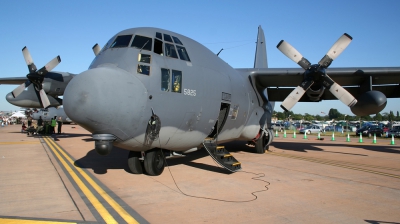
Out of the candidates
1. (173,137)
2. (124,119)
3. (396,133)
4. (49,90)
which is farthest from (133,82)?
(396,133)

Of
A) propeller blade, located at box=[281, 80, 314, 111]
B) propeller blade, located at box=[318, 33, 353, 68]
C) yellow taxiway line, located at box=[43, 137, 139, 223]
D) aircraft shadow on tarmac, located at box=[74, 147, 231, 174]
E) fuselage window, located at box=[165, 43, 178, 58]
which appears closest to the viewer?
yellow taxiway line, located at box=[43, 137, 139, 223]

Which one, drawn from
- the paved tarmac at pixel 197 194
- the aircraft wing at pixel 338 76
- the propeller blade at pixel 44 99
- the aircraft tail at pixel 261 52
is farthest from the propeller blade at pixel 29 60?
the aircraft tail at pixel 261 52

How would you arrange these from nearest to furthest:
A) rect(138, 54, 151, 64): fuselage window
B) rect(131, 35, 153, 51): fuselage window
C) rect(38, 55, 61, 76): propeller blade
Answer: rect(138, 54, 151, 64): fuselage window, rect(131, 35, 153, 51): fuselage window, rect(38, 55, 61, 76): propeller blade

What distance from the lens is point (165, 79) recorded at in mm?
8148

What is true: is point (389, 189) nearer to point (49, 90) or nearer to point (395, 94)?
point (395, 94)

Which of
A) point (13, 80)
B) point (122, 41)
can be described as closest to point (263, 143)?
point (122, 41)

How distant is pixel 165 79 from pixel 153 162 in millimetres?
2524

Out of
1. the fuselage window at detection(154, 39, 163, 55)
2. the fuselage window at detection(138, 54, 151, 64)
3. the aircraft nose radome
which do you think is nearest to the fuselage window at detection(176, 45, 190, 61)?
the fuselage window at detection(154, 39, 163, 55)

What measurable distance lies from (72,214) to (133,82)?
125 inches

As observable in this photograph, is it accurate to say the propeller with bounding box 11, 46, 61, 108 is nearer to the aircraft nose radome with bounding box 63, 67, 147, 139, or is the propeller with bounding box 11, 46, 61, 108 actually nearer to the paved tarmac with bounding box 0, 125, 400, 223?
the paved tarmac with bounding box 0, 125, 400, 223

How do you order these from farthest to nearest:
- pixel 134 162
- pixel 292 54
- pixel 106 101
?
pixel 292 54 < pixel 134 162 < pixel 106 101

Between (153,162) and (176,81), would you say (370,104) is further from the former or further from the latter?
(153,162)

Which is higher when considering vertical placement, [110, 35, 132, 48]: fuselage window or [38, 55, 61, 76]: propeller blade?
[38, 55, 61, 76]: propeller blade

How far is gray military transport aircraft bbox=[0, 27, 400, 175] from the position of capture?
7020 millimetres
